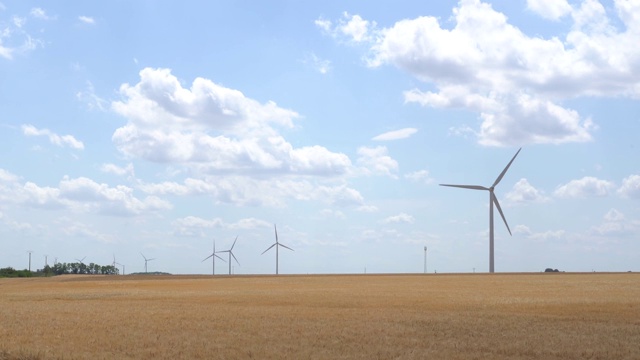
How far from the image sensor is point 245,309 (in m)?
43.5

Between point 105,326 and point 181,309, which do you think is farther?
point 181,309

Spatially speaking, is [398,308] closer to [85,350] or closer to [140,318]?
[140,318]

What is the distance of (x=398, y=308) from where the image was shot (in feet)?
141

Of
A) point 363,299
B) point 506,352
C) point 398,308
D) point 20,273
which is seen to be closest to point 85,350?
point 506,352

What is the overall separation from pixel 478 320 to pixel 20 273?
180 m

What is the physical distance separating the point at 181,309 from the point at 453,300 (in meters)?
17.2

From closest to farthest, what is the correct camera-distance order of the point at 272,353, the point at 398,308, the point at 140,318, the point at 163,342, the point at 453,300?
the point at 272,353 → the point at 163,342 → the point at 140,318 → the point at 398,308 → the point at 453,300

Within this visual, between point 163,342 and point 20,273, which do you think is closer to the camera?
point 163,342

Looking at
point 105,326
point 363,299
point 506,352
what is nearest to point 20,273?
point 363,299

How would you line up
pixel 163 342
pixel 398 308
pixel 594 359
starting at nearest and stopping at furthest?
pixel 594 359, pixel 163 342, pixel 398 308

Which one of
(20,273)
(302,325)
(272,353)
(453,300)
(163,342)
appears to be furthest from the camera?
(20,273)

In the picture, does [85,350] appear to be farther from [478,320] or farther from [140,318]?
[478,320]

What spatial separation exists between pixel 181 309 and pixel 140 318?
643 centimetres

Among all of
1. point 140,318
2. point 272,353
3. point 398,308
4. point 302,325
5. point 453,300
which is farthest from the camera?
point 453,300
